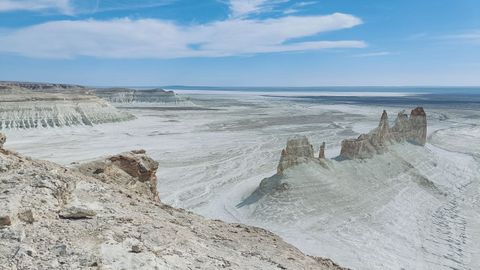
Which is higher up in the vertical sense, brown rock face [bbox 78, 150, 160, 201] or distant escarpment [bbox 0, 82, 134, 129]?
brown rock face [bbox 78, 150, 160, 201]

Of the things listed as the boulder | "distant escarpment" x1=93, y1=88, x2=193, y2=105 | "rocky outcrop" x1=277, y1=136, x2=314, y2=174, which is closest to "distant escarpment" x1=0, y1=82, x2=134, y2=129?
"rocky outcrop" x1=277, y1=136, x2=314, y2=174

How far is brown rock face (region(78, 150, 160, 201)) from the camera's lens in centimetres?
1188

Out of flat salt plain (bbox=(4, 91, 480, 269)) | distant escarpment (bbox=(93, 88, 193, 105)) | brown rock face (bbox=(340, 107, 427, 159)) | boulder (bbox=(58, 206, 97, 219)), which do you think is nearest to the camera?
boulder (bbox=(58, 206, 97, 219))

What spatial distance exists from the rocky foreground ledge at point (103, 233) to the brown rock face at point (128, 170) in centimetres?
189

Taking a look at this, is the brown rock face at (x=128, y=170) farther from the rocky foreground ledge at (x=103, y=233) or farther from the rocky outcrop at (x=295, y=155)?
the rocky outcrop at (x=295, y=155)

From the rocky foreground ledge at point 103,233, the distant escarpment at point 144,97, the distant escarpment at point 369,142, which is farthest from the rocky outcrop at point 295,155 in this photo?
the distant escarpment at point 144,97

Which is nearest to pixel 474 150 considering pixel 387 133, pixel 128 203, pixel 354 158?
pixel 387 133

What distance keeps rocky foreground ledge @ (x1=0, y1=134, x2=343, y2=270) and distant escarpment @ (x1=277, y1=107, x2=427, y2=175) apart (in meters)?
15.9

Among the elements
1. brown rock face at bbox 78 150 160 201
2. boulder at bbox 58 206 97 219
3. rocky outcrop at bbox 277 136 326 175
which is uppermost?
boulder at bbox 58 206 97 219

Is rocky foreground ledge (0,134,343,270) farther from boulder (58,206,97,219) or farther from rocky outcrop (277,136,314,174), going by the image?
rocky outcrop (277,136,314,174)

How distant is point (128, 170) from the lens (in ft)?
42.8

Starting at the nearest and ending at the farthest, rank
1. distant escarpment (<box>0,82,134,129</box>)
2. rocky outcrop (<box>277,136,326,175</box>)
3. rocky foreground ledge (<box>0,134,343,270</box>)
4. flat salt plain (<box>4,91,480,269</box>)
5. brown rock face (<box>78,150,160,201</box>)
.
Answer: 1. rocky foreground ledge (<box>0,134,343,270</box>)
2. brown rock face (<box>78,150,160,201</box>)
3. flat salt plain (<box>4,91,480,269</box>)
4. rocky outcrop (<box>277,136,326,175</box>)
5. distant escarpment (<box>0,82,134,129</box>)

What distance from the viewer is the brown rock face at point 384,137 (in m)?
29.6

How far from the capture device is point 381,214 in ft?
77.5
